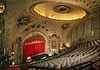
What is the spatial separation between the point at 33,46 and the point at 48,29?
223 cm

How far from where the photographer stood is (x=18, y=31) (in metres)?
12.2

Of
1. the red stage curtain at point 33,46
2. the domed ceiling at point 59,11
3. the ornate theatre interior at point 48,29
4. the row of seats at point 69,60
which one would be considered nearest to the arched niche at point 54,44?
the ornate theatre interior at point 48,29

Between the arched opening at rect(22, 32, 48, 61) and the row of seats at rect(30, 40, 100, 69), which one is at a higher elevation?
the row of seats at rect(30, 40, 100, 69)

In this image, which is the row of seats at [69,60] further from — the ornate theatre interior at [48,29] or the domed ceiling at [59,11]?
the domed ceiling at [59,11]

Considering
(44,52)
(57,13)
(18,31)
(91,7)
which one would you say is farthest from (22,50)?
(91,7)

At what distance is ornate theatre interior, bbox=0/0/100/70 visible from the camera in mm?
10023

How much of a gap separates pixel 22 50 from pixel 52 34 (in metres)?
3.87

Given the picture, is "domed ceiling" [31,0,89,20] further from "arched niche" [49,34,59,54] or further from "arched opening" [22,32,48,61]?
"arched niche" [49,34,59,54]

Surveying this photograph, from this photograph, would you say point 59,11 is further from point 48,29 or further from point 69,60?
point 69,60

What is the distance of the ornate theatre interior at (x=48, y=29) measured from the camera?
10.0 m

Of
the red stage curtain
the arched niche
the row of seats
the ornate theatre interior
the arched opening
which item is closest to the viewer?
the row of seats

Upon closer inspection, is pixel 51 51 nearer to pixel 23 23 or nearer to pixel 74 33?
pixel 74 33

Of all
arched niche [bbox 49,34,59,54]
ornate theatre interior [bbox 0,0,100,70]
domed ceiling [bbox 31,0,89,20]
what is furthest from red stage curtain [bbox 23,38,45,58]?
domed ceiling [bbox 31,0,89,20]

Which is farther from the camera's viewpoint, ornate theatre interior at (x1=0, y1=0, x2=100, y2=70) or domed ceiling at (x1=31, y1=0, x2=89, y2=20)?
domed ceiling at (x1=31, y1=0, x2=89, y2=20)
